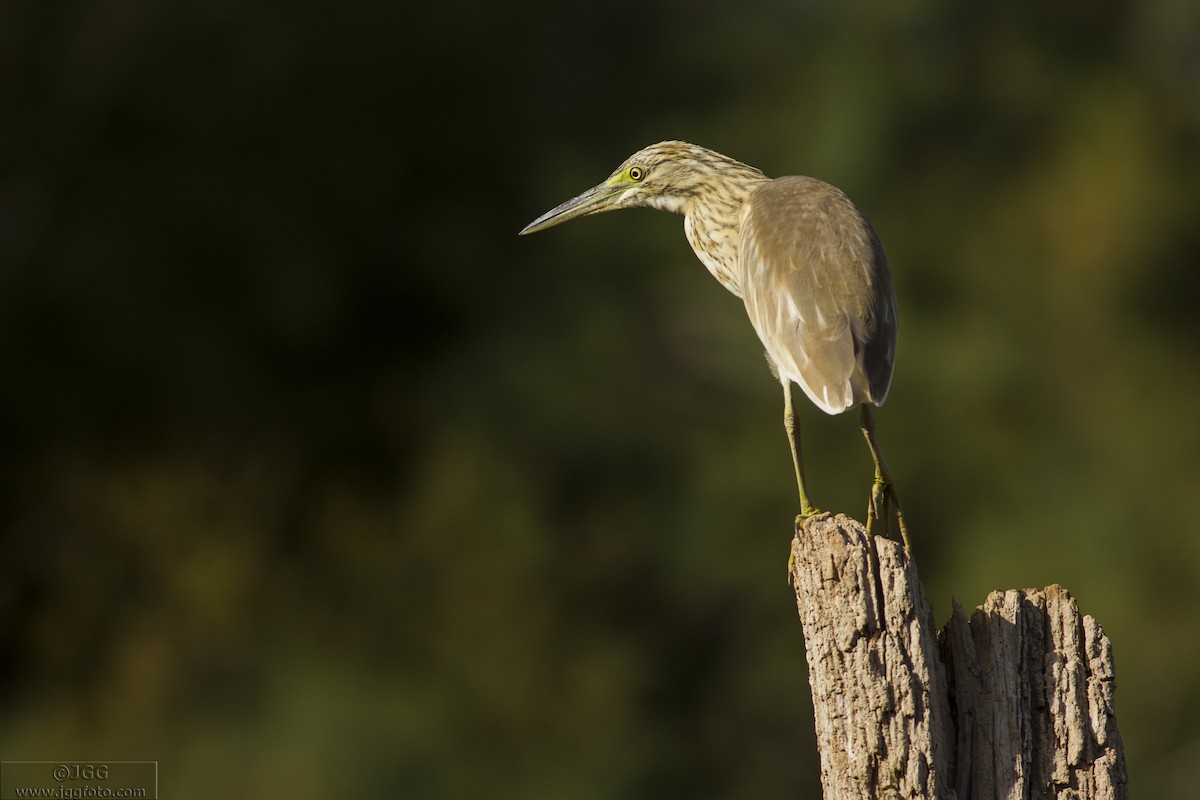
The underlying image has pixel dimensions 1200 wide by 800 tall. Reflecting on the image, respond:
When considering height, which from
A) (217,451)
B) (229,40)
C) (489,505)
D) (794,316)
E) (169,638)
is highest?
(229,40)

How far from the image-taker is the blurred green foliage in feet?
40.6

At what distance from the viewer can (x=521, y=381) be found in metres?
15.6

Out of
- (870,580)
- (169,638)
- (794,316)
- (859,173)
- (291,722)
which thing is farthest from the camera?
(859,173)

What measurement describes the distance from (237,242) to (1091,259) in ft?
25.7

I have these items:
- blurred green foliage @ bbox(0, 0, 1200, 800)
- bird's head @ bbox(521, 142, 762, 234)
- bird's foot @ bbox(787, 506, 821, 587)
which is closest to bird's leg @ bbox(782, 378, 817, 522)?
bird's foot @ bbox(787, 506, 821, 587)

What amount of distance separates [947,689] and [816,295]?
1346mm

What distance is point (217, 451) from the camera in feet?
48.6

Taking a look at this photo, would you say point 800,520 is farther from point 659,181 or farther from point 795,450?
point 659,181

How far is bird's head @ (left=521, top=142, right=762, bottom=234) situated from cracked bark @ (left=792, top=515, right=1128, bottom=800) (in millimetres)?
2449

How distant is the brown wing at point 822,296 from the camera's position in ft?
14.6

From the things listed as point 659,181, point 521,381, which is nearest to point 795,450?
point 659,181

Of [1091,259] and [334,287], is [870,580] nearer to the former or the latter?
[1091,259]

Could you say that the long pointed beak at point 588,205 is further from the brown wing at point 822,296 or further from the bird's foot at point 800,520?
the bird's foot at point 800,520

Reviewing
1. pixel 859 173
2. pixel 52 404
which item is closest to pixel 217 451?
pixel 52 404
